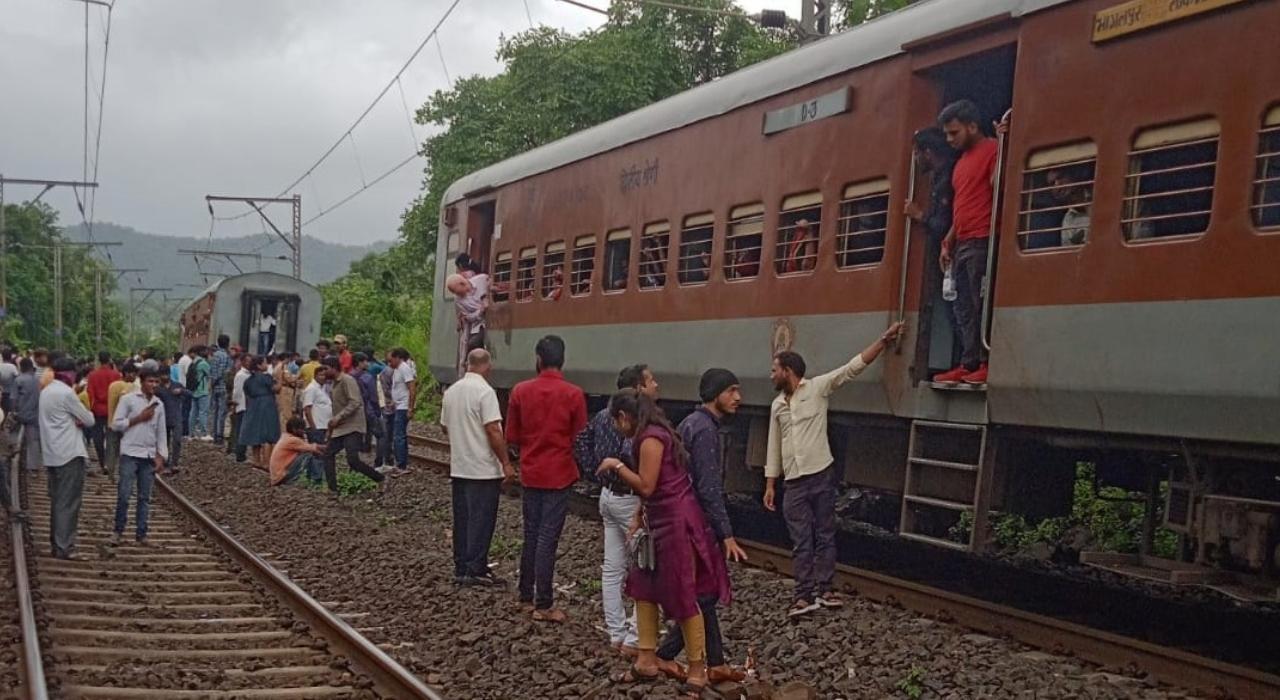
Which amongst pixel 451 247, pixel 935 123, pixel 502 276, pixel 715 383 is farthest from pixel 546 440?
pixel 451 247

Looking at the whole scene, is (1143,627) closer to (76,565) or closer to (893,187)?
(893,187)

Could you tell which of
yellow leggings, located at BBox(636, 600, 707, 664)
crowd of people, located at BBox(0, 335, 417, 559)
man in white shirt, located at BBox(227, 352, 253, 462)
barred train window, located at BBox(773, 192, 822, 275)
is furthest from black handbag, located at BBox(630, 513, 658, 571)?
man in white shirt, located at BBox(227, 352, 253, 462)

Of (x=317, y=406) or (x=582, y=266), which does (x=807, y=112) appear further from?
(x=317, y=406)

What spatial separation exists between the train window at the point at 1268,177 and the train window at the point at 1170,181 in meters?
0.26

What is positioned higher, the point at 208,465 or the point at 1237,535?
the point at 1237,535

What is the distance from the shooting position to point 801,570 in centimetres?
893

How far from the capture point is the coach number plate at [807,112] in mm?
9977

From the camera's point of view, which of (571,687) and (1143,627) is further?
(1143,627)

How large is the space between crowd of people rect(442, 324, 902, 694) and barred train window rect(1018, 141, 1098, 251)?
1268 millimetres

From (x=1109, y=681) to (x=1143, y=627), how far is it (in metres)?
1.77

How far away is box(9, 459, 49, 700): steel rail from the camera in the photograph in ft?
22.0

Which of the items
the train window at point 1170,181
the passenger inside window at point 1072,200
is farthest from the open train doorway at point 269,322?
the train window at point 1170,181

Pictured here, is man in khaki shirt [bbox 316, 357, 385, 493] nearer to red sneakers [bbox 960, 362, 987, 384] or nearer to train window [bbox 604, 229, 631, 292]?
train window [bbox 604, 229, 631, 292]

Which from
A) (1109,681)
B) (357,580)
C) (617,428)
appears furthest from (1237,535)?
(357,580)
